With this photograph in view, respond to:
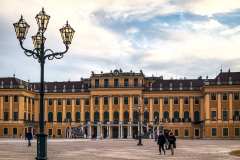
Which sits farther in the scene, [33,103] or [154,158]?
[33,103]

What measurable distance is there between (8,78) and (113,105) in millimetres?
22648

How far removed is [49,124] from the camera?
352ft

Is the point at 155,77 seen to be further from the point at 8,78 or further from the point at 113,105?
the point at 8,78

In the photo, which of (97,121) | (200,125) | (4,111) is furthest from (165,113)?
(4,111)

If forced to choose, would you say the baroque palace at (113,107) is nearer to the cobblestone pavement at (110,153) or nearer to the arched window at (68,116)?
the arched window at (68,116)

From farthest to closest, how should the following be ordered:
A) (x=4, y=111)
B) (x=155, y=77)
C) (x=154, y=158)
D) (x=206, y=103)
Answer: (x=155, y=77) < (x=4, y=111) < (x=206, y=103) < (x=154, y=158)

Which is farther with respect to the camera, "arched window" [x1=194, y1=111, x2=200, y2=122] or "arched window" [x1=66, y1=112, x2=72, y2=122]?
"arched window" [x1=66, y1=112, x2=72, y2=122]

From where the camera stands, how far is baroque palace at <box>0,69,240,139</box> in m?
101

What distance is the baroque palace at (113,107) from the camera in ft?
332

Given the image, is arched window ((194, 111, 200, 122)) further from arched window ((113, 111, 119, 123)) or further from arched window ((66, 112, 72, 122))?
arched window ((66, 112, 72, 122))

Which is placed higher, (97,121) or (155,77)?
(155,77)

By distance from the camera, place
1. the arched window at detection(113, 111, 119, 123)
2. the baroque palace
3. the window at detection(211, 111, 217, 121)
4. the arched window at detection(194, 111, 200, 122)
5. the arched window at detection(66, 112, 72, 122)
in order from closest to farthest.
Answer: the window at detection(211, 111, 217, 121)
the baroque palace
the arched window at detection(194, 111, 200, 122)
the arched window at detection(113, 111, 119, 123)
the arched window at detection(66, 112, 72, 122)

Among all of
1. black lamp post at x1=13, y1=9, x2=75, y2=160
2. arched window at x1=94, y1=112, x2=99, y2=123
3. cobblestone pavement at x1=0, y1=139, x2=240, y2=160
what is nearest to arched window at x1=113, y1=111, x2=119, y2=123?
arched window at x1=94, y1=112, x2=99, y2=123

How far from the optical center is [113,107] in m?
104
